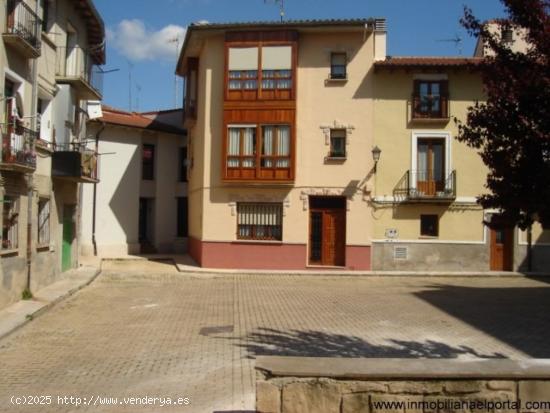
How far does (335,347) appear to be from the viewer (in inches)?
379

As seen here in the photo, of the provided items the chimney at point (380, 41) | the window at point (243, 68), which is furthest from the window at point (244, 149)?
the chimney at point (380, 41)

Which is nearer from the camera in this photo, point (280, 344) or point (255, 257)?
point (280, 344)

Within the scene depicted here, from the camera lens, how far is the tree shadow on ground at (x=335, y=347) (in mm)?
9125

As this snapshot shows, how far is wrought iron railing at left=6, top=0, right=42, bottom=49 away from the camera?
1277cm

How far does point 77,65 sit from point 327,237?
11174 mm

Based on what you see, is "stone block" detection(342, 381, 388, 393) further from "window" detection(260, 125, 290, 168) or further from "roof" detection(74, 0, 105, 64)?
"window" detection(260, 125, 290, 168)

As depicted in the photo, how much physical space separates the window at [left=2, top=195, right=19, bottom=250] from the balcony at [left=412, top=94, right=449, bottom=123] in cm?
1555

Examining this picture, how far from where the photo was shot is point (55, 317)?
12.8m

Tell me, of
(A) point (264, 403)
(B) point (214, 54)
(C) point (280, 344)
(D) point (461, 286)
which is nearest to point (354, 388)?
(A) point (264, 403)

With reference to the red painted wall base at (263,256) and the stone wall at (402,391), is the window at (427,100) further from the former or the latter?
the stone wall at (402,391)

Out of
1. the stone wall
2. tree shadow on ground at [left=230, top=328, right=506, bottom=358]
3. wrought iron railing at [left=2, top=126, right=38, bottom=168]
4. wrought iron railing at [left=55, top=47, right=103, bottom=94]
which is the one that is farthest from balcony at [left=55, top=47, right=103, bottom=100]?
the stone wall

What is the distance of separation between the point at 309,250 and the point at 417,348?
1400cm

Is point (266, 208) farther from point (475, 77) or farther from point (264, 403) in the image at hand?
point (264, 403)

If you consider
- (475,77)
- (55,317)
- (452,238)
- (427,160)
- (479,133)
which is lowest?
(55,317)
